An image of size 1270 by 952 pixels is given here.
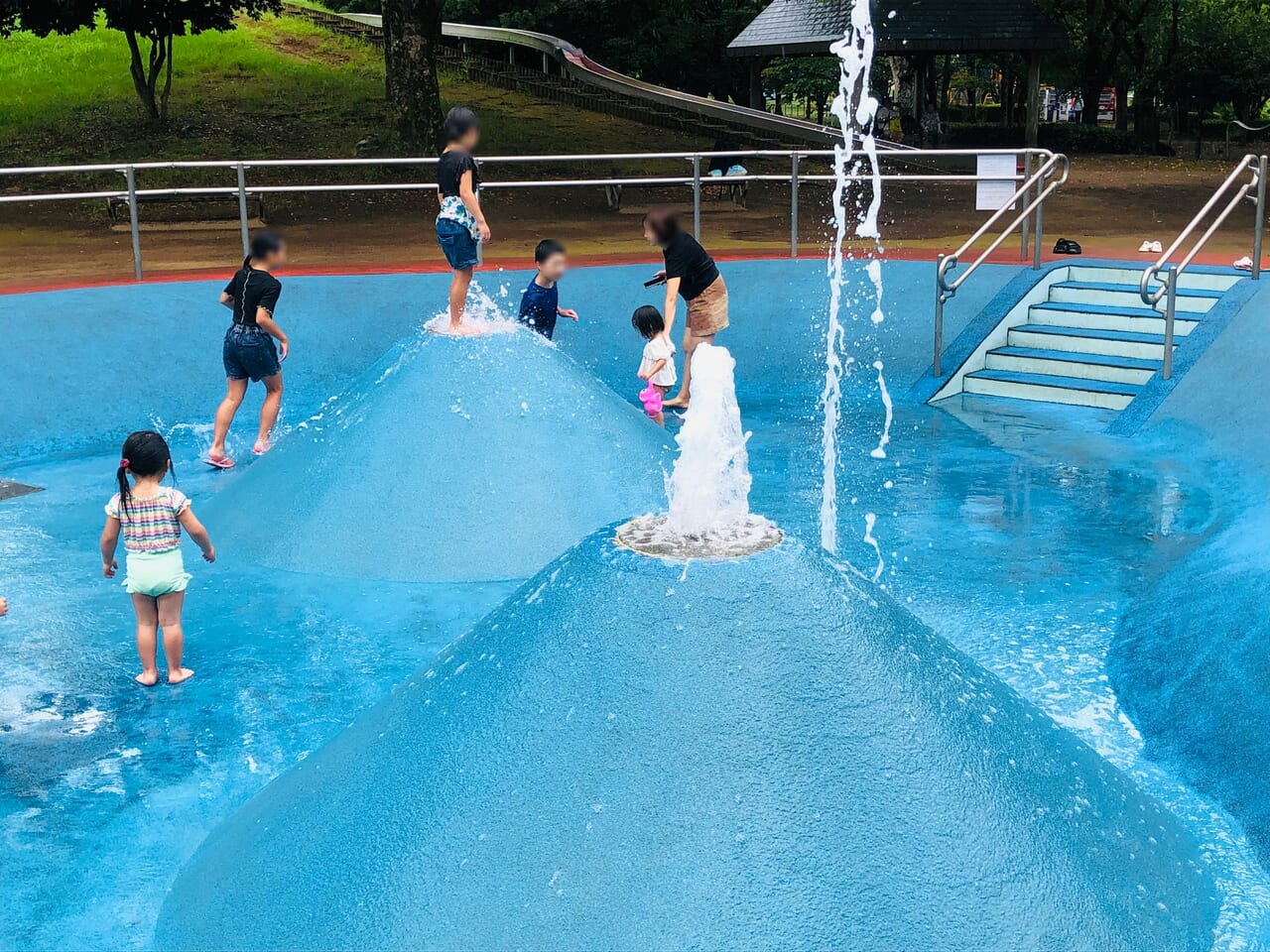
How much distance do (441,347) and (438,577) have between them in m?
1.58

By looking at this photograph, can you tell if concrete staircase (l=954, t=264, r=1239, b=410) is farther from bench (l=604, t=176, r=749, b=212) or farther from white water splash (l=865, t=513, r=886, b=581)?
bench (l=604, t=176, r=749, b=212)

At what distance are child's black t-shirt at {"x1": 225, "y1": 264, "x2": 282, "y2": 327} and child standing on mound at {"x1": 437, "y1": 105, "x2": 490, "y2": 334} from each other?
1.22m

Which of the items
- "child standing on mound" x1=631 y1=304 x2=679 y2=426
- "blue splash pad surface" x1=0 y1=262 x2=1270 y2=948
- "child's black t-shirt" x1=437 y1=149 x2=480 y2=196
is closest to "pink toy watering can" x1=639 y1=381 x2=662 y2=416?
"child standing on mound" x1=631 y1=304 x2=679 y2=426

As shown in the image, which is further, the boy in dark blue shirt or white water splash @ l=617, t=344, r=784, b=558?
the boy in dark blue shirt

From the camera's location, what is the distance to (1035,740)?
13.8ft

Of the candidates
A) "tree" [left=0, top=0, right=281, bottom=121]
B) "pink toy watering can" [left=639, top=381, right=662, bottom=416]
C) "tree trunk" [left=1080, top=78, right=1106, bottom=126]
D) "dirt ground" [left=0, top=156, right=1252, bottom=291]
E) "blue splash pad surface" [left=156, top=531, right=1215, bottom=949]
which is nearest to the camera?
"blue splash pad surface" [left=156, top=531, right=1215, bottom=949]

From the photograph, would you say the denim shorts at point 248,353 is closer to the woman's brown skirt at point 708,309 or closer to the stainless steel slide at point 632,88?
the woman's brown skirt at point 708,309

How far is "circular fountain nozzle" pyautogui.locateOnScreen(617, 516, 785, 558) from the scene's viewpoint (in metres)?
4.20

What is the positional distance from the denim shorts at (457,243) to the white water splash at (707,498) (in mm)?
4290

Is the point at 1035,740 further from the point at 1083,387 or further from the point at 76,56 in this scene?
the point at 76,56

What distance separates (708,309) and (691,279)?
11.0 inches

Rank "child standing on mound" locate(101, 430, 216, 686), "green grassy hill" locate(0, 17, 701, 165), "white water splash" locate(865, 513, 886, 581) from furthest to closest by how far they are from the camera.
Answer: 1. "green grassy hill" locate(0, 17, 701, 165)
2. "white water splash" locate(865, 513, 886, 581)
3. "child standing on mound" locate(101, 430, 216, 686)

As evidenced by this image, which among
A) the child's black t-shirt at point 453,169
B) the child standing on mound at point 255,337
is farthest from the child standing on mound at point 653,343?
the child standing on mound at point 255,337

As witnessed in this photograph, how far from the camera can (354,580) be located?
755cm
